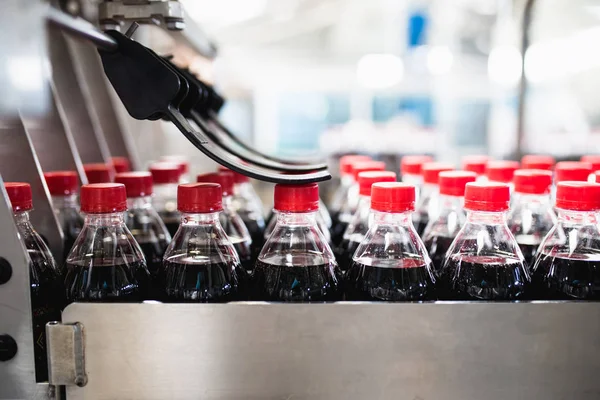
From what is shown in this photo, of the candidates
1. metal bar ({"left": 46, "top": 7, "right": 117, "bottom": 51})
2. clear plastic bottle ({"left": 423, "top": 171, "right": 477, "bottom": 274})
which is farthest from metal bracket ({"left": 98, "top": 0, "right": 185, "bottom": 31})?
clear plastic bottle ({"left": 423, "top": 171, "right": 477, "bottom": 274})

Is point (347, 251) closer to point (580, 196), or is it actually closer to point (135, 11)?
point (580, 196)

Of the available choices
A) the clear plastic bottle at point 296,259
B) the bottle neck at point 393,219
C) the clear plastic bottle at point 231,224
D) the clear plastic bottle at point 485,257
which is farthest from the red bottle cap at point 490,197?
the clear plastic bottle at point 231,224

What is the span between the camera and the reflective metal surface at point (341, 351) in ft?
2.22

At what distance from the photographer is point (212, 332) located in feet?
2.23

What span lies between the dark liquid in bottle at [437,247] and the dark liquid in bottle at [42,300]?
644 millimetres

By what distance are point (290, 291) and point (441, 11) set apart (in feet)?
13.8

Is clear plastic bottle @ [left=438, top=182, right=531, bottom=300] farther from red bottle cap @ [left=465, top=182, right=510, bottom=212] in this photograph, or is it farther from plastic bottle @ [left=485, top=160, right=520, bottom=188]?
plastic bottle @ [left=485, top=160, right=520, bottom=188]

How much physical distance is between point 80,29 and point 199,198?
0.96ft

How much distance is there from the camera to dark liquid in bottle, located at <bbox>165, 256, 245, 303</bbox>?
77 cm

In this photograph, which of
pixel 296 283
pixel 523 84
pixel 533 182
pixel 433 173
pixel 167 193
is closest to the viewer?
pixel 296 283

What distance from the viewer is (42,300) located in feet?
2.41

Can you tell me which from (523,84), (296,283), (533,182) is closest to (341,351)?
(296,283)

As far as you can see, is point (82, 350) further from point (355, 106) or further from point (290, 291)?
point (355, 106)

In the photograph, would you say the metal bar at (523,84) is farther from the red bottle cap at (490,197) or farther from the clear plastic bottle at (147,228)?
the clear plastic bottle at (147,228)
